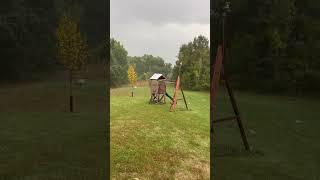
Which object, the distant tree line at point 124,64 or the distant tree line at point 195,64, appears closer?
the distant tree line at point 195,64

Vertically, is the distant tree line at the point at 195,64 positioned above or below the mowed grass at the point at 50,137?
above

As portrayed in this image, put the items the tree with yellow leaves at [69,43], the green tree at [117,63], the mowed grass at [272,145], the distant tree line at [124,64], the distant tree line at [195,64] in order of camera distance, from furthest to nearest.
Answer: the distant tree line at [124,64], the green tree at [117,63], the distant tree line at [195,64], the tree with yellow leaves at [69,43], the mowed grass at [272,145]

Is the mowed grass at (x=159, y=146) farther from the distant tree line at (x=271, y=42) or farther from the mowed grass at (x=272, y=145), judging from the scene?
the distant tree line at (x=271, y=42)

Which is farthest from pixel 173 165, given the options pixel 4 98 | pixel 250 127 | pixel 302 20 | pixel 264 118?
pixel 302 20

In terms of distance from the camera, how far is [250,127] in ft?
70.6

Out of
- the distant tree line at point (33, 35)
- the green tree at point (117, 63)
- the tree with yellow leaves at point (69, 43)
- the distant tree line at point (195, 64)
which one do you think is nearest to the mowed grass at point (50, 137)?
the distant tree line at point (33, 35)

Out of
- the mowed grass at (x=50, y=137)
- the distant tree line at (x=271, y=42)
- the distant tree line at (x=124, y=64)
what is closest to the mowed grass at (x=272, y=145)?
the mowed grass at (x=50, y=137)

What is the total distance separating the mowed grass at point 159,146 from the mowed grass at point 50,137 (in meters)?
0.72

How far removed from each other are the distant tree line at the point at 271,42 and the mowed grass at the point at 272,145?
722 centimetres

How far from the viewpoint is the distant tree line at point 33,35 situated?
1500 inches

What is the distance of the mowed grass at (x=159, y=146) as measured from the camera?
39.5 feet

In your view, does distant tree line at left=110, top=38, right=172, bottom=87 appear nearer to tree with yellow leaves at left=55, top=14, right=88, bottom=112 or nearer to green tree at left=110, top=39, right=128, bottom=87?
green tree at left=110, top=39, right=128, bottom=87

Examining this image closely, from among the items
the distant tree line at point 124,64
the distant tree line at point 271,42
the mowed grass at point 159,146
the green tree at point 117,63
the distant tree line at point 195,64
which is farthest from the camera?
the distant tree line at point 124,64

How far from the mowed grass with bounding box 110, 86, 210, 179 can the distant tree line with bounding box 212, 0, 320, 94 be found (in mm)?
12646
